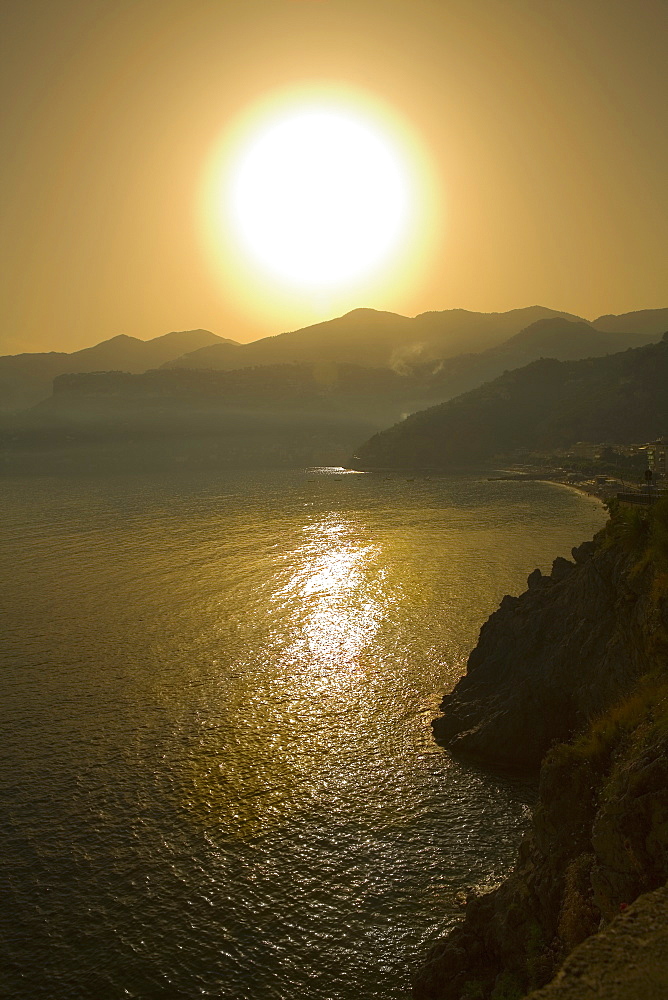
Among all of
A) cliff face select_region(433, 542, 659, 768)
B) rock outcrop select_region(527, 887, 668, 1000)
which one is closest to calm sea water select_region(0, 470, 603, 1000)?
cliff face select_region(433, 542, 659, 768)

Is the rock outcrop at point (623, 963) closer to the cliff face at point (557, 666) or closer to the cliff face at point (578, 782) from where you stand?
the cliff face at point (578, 782)

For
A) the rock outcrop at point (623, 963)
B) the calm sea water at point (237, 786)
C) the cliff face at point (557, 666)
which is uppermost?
the rock outcrop at point (623, 963)

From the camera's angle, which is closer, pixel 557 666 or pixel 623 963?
pixel 623 963

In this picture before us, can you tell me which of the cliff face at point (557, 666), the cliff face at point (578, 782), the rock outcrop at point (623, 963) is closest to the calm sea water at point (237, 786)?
the cliff face at point (557, 666)

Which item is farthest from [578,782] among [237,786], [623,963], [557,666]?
[237,786]

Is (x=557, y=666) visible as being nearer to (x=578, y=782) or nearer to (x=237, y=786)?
(x=578, y=782)

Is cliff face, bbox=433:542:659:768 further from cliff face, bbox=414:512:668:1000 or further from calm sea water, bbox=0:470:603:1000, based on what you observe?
calm sea water, bbox=0:470:603:1000

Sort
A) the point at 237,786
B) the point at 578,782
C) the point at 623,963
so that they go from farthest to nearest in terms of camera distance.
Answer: the point at 237,786 < the point at 578,782 < the point at 623,963

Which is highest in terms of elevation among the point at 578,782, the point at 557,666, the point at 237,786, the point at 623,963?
the point at 623,963
